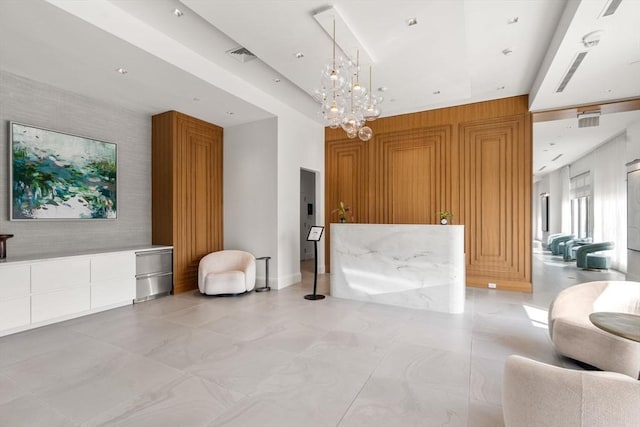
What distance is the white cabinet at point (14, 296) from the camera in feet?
12.3

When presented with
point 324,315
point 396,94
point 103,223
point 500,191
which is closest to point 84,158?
point 103,223

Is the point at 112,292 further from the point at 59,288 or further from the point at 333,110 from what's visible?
the point at 333,110

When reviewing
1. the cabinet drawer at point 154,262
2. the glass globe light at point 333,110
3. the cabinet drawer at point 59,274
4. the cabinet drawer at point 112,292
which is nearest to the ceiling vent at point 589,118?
the glass globe light at point 333,110

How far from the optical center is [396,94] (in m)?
6.03

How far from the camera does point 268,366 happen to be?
299cm

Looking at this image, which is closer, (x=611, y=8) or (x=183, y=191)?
(x=611, y=8)

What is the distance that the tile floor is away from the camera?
2.29 m

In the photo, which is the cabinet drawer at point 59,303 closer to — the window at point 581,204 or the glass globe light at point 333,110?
the glass globe light at point 333,110

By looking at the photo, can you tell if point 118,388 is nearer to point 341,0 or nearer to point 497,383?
point 497,383

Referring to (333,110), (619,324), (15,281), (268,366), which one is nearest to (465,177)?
(333,110)

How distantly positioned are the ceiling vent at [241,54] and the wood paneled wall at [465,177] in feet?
11.8

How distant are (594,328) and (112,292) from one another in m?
6.21

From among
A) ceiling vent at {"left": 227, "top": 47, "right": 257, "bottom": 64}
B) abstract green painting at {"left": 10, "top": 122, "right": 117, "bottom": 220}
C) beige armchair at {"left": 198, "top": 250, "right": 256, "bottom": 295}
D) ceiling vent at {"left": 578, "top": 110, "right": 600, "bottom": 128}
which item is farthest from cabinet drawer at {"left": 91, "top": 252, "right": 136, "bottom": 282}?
ceiling vent at {"left": 578, "top": 110, "right": 600, "bottom": 128}

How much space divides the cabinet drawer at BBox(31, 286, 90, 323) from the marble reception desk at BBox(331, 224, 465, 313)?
3920mm
